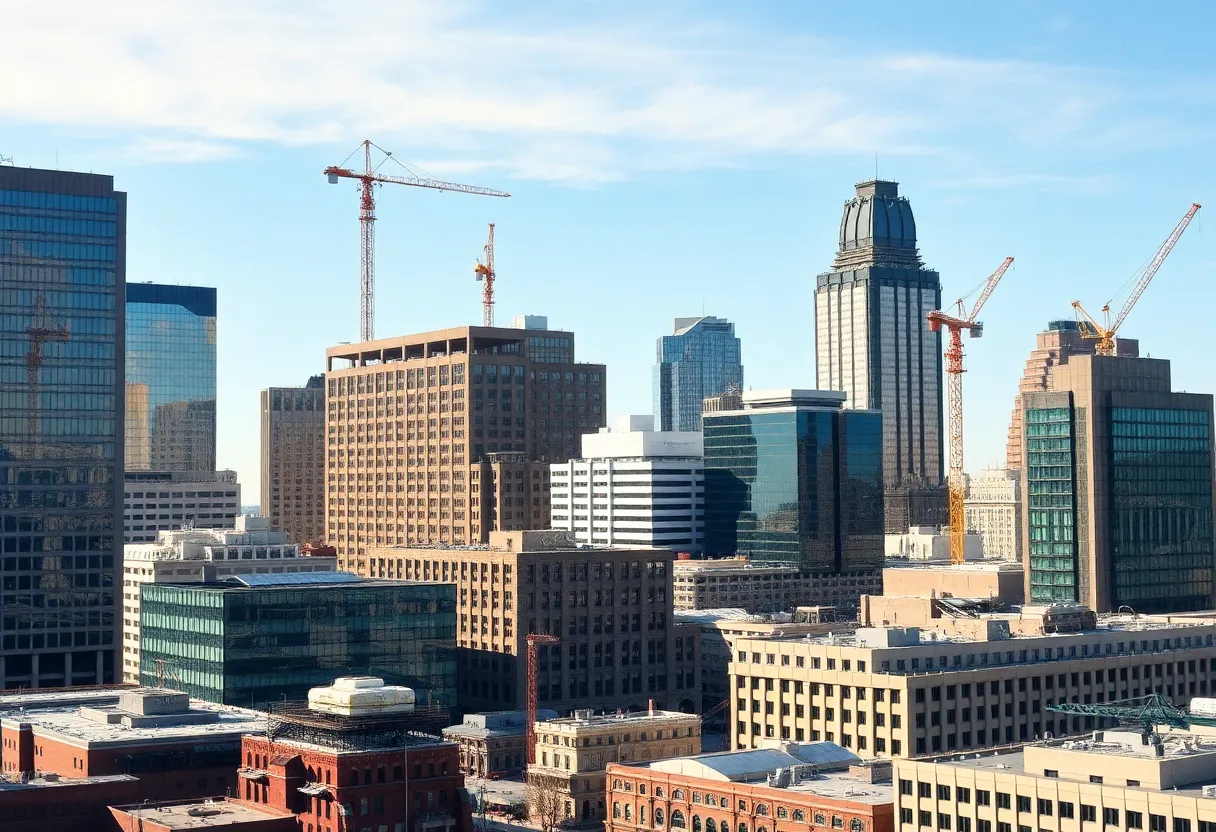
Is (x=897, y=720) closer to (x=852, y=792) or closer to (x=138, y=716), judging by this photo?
(x=852, y=792)

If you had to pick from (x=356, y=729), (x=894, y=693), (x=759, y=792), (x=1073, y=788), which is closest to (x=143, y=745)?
(x=356, y=729)

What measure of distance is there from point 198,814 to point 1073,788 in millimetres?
72369

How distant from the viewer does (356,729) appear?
152 metres

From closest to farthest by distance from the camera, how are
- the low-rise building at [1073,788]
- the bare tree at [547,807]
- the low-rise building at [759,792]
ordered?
the low-rise building at [1073,788] → the low-rise building at [759,792] → the bare tree at [547,807]

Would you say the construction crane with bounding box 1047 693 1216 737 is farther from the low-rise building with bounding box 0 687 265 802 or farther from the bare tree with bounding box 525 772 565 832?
the low-rise building with bounding box 0 687 265 802

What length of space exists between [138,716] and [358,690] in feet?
107

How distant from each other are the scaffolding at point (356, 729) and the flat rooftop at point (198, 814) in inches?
275

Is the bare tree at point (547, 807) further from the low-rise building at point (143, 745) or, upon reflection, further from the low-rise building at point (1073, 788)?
the low-rise building at point (1073, 788)

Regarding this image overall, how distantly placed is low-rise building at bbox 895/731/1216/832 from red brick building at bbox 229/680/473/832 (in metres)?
40.6

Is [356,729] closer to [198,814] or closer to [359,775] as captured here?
[359,775]

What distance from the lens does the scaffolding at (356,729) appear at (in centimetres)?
15262

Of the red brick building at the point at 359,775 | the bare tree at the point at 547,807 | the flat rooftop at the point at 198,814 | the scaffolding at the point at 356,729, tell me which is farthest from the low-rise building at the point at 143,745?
the bare tree at the point at 547,807

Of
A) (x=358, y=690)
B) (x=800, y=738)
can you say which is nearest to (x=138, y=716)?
(x=358, y=690)

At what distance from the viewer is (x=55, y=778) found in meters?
157
